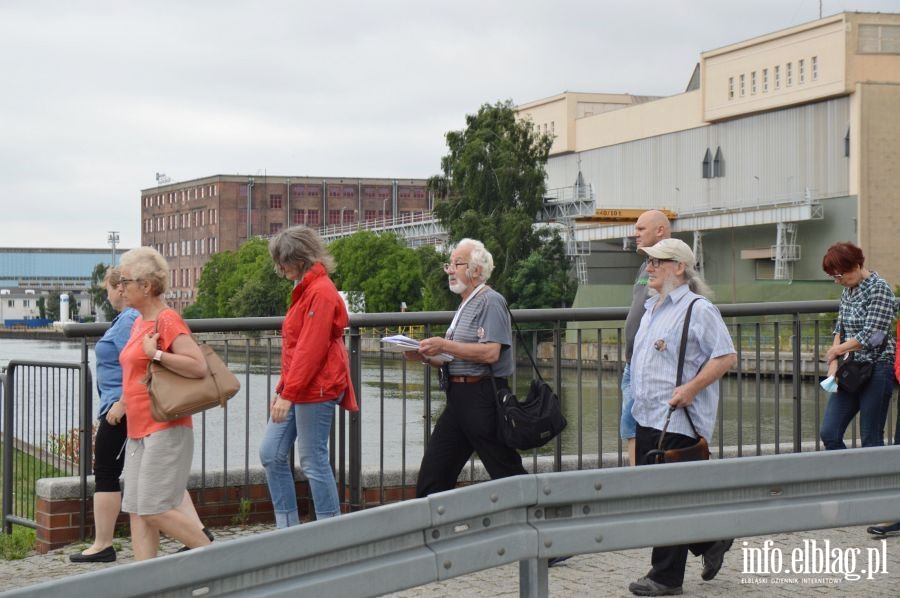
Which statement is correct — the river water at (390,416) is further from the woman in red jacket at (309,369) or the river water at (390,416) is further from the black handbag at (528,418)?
the black handbag at (528,418)

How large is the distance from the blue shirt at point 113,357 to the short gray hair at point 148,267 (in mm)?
994

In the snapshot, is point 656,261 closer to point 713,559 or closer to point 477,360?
point 477,360

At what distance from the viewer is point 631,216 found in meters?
78.6

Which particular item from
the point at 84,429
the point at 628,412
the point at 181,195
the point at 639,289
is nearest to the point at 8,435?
the point at 84,429

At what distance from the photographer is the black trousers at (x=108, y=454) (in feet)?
24.2

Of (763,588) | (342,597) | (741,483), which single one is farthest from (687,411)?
(342,597)

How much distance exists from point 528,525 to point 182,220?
473ft

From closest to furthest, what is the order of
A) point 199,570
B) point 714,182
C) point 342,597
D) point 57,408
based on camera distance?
1. point 199,570
2. point 342,597
3. point 57,408
4. point 714,182

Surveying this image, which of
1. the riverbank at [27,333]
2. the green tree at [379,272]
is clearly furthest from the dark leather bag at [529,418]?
the riverbank at [27,333]

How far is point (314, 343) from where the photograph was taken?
6.81 metres

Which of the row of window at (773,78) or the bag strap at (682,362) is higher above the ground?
the row of window at (773,78)

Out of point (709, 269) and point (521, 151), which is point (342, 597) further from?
point (709, 269)

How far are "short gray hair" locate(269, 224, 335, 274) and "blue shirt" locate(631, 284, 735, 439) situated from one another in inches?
69.5

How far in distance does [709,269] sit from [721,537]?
72.3 meters
